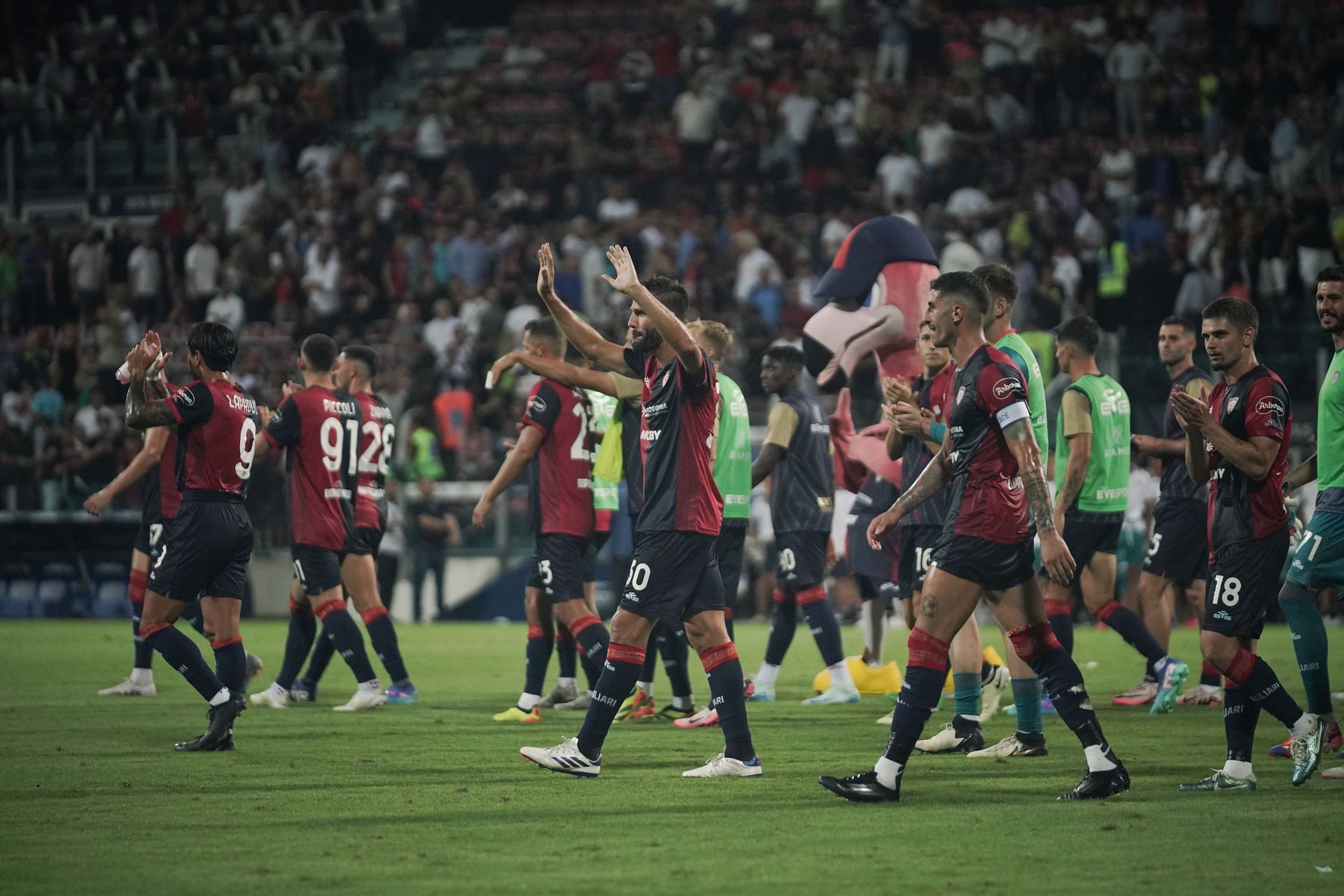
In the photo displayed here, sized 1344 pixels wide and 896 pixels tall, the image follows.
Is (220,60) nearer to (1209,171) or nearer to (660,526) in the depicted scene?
(1209,171)

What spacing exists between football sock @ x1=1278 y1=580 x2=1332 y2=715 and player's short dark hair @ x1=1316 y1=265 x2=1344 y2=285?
1535mm

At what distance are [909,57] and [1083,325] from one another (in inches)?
635

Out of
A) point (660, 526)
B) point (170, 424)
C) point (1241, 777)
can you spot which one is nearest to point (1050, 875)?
point (1241, 777)

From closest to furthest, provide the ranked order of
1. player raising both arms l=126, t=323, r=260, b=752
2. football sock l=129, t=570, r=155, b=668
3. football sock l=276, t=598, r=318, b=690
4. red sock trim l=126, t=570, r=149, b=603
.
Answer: player raising both arms l=126, t=323, r=260, b=752 → football sock l=276, t=598, r=318, b=690 → football sock l=129, t=570, r=155, b=668 → red sock trim l=126, t=570, r=149, b=603

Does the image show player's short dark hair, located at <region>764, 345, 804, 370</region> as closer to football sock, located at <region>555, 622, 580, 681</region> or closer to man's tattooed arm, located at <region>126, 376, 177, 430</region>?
football sock, located at <region>555, 622, 580, 681</region>

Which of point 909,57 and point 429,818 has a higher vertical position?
point 909,57

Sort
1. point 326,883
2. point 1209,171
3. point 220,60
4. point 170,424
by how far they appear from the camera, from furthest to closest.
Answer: point 220,60, point 1209,171, point 170,424, point 326,883

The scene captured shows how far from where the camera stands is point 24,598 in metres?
23.1

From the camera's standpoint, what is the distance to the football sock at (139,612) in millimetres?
12727

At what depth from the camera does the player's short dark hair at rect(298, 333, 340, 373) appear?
1145 cm

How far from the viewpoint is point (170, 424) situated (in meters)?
9.45

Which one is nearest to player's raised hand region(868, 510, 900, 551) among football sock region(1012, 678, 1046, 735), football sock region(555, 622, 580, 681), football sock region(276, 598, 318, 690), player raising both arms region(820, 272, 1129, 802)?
player raising both arms region(820, 272, 1129, 802)

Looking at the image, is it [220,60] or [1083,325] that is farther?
[220,60]

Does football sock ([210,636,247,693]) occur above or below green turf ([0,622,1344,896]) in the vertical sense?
above
